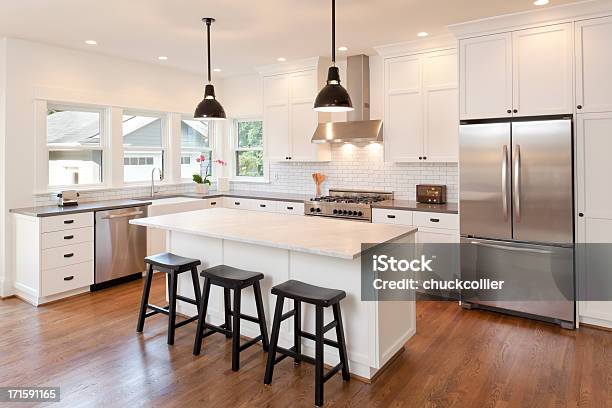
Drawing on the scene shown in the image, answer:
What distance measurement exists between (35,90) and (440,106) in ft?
14.6

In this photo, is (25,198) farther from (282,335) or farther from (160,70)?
(282,335)

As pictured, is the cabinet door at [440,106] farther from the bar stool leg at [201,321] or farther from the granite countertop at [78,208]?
the granite countertop at [78,208]

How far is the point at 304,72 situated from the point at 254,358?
3891 millimetres

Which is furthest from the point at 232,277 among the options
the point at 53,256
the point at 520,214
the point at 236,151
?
the point at 236,151

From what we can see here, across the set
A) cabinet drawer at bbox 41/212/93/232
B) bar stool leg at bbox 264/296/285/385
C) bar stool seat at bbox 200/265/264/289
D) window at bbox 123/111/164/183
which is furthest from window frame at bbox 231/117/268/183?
bar stool leg at bbox 264/296/285/385

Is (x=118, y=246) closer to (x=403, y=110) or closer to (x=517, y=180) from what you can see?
(x=403, y=110)

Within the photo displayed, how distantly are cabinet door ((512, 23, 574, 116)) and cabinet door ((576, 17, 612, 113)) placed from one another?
0.06 meters

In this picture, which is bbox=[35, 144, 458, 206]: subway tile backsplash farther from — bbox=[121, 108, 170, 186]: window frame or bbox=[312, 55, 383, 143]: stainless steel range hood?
bbox=[312, 55, 383, 143]: stainless steel range hood

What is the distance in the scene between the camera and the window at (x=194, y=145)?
6582 mm

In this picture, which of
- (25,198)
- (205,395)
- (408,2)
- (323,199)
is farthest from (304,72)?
(205,395)

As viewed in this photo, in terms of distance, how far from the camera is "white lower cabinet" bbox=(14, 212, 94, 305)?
4.31m

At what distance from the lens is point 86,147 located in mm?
5281

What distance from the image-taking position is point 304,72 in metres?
5.73

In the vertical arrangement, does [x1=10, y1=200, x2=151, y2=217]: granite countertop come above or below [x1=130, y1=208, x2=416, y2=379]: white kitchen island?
above
